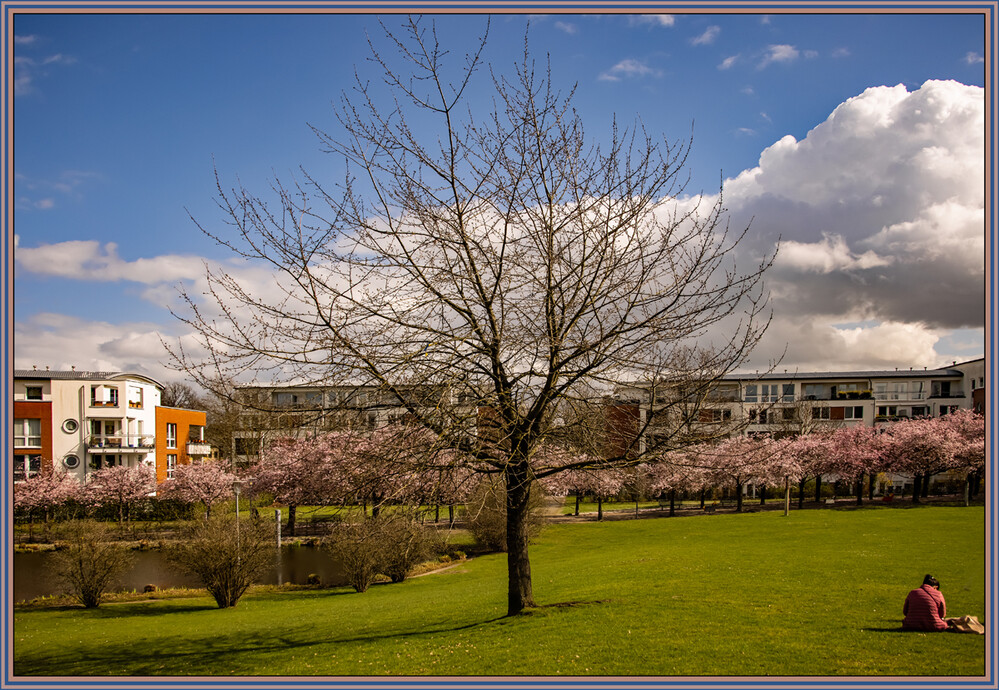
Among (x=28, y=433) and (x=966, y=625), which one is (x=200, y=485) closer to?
(x=28, y=433)

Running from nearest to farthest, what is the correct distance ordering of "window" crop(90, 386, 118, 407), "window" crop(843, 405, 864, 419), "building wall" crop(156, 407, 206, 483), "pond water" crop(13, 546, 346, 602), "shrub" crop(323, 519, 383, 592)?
"shrub" crop(323, 519, 383, 592), "pond water" crop(13, 546, 346, 602), "window" crop(90, 386, 118, 407), "building wall" crop(156, 407, 206, 483), "window" crop(843, 405, 864, 419)

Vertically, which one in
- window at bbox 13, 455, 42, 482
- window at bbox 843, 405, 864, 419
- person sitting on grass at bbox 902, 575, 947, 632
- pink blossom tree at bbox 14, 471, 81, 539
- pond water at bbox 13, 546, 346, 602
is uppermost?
person sitting on grass at bbox 902, 575, 947, 632

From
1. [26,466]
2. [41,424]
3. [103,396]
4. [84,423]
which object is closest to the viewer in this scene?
[26,466]

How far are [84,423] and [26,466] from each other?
4.03 metres

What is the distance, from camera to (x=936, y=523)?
2462 cm

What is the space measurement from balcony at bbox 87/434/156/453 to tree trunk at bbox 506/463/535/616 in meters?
40.9

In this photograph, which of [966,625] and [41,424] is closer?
[966,625]

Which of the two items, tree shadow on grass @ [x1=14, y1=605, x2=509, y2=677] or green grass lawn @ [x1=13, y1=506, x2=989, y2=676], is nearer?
green grass lawn @ [x1=13, y1=506, x2=989, y2=676]

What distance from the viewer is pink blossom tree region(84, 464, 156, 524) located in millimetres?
38406

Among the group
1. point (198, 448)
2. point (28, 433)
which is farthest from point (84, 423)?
point (198, 448)

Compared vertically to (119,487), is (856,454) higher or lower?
higher

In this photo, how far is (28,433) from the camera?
134ft

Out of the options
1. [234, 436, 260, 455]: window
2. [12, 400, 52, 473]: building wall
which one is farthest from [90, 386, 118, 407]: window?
[234, 436, 260, 455]: window

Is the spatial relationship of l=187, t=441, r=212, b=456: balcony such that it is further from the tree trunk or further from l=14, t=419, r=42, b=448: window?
the tree trunk
